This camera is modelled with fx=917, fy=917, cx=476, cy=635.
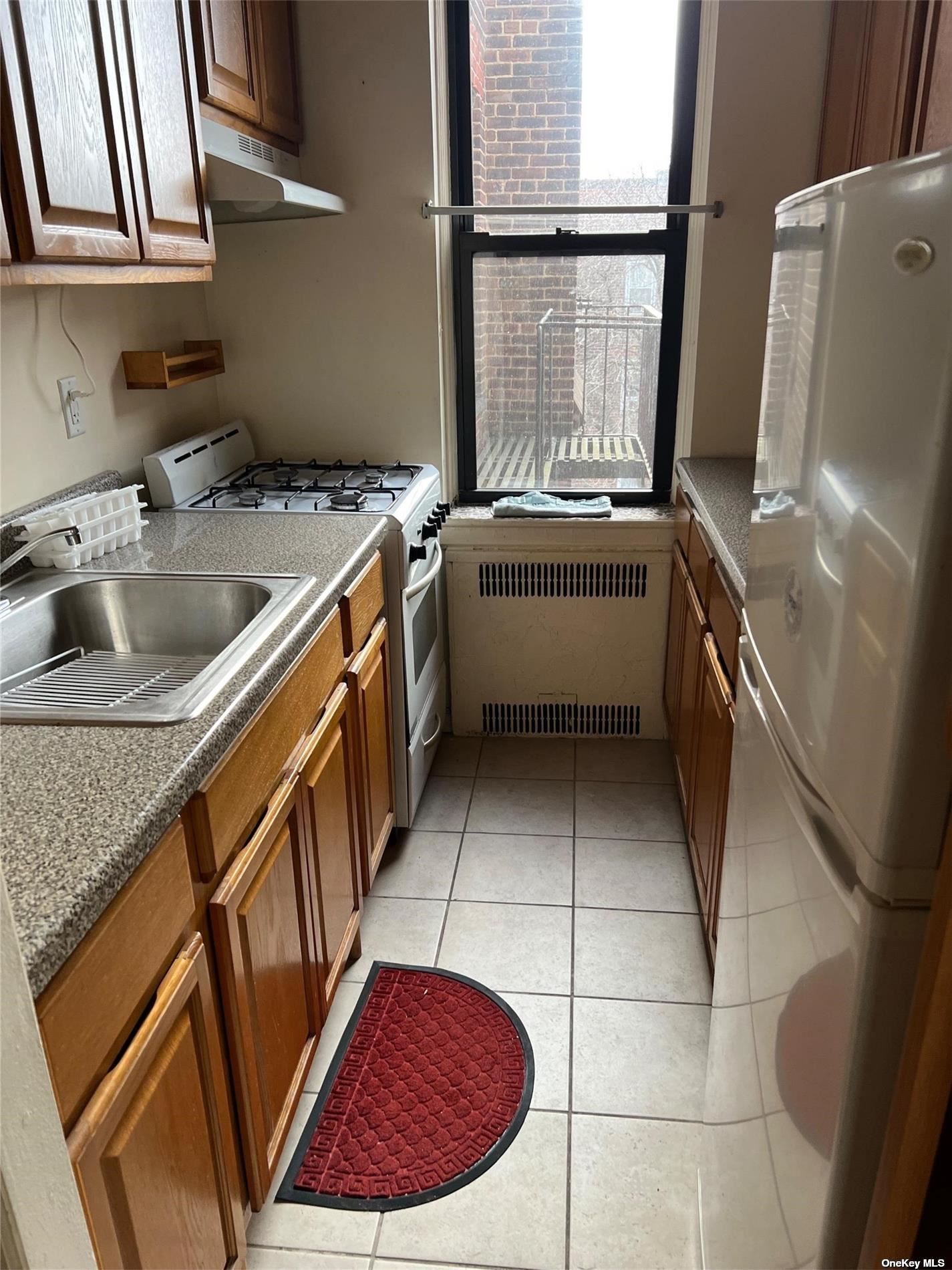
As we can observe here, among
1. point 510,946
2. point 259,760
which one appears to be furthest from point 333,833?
point 510,946

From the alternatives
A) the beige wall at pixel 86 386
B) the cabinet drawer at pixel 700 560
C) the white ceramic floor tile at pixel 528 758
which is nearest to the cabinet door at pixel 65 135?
the beige wall at pixel 86 386

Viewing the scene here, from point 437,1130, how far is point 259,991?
1.84ft

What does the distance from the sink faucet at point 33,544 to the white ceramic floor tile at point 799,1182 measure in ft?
4.74

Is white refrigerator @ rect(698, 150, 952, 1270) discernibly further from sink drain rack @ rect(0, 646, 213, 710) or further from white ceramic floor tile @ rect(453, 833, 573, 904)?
white ceramic floor tile @ rect(453, 833, 573, 904)

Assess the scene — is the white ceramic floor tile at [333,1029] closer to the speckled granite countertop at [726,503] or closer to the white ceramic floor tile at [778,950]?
the white ceramic floor tile at [778,950]

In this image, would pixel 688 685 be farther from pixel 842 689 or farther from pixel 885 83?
pixel 842 689

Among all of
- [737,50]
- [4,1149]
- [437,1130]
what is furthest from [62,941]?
[737,50]

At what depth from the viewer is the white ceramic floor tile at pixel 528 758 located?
2.93 meters

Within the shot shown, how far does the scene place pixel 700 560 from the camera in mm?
2297

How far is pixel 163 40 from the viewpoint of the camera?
1818 mm

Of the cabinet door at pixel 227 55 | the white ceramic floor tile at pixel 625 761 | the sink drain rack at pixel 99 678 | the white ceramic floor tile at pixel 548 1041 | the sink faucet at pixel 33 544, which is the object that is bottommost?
the white ceramic floor tile at pixel 548 1041

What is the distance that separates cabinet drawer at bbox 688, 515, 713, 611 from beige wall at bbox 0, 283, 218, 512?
145cm

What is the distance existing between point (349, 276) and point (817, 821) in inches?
93.8

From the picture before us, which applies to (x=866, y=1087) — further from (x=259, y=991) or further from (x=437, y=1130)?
(x=437, y=1130)
